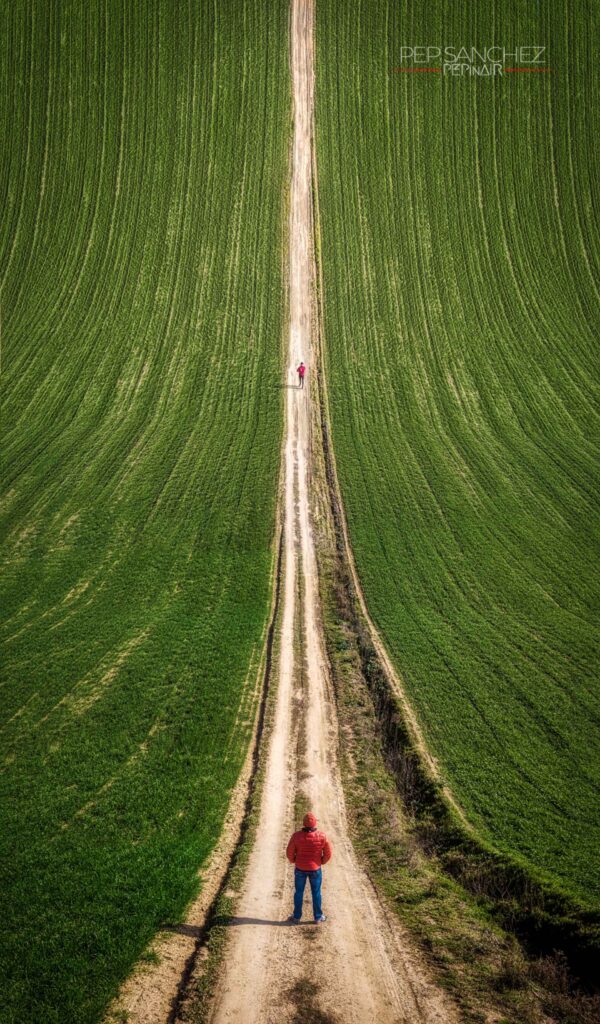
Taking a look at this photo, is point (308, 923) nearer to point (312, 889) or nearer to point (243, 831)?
point (312, 889)

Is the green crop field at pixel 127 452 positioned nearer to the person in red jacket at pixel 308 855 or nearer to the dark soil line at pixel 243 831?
the dark soil line at pixel 243 831

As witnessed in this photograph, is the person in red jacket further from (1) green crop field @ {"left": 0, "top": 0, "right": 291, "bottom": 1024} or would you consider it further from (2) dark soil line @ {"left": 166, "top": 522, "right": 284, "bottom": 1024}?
(1) green crop field @ {"left": 0, "top": 0, "right": 291, "bottom": 1024}

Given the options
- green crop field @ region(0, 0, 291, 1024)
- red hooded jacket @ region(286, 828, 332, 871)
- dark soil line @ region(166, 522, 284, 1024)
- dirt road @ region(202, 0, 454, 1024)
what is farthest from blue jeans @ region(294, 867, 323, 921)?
green crop field @ region(0, 0, 291, 1024)

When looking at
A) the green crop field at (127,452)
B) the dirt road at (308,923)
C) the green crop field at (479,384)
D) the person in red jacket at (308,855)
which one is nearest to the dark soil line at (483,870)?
the green crop field at (479,384)

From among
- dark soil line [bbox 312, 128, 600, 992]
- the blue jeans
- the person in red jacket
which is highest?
the person in red jacket

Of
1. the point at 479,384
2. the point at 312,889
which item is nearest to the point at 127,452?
the point at 479,384

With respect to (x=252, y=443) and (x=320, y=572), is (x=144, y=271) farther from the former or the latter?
(x=320, y=572)
